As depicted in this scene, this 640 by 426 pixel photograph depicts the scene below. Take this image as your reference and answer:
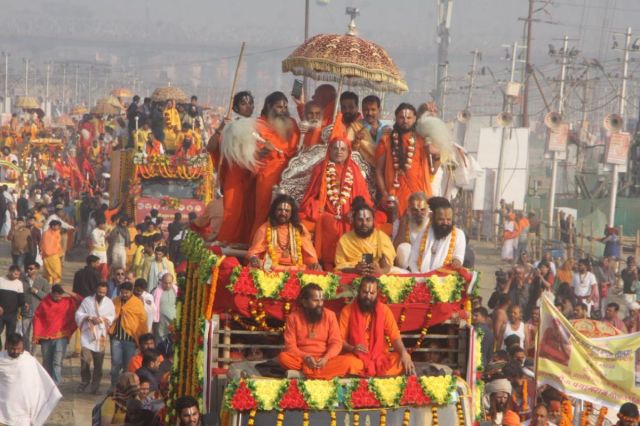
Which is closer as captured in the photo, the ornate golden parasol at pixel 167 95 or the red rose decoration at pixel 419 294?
the red rose decoration at pixel 419 294

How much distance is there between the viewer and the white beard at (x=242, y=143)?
12477 millimetres

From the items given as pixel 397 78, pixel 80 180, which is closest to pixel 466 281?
pixel 397 78

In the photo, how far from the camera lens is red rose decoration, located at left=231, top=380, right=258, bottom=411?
9742mm

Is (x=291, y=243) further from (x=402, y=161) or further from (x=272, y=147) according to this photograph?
(x=402, y=161)

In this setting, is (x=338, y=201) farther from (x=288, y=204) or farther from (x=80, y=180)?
(x=80, y=180)

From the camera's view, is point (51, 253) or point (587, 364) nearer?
point (587, 364)

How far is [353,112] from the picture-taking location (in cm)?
1348

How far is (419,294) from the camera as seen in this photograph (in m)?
10.9

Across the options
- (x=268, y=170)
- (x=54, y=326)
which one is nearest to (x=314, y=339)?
(x=268, y=170)

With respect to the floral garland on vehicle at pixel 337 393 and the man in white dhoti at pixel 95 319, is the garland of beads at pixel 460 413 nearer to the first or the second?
the floral garland on vehicle at pixel 337 393

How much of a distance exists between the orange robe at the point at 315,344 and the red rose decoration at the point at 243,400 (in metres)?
0.56

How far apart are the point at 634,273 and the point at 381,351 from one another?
50.4ft

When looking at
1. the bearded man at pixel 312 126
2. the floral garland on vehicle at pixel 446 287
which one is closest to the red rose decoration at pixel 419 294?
the floral garland on vehicle at pixel 446 287

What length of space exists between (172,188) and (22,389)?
17.6m
